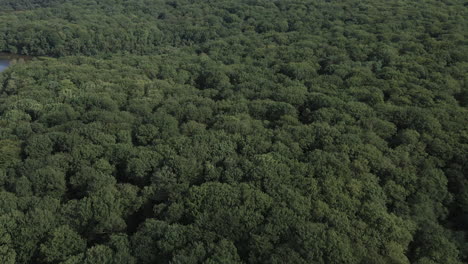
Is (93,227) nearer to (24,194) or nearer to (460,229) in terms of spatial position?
(24,194)

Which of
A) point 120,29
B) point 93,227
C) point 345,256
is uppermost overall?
point 345,256

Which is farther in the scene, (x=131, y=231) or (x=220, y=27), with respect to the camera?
(x=220, y=27)

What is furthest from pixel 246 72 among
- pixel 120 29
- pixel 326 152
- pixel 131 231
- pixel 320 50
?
pixel 120 29

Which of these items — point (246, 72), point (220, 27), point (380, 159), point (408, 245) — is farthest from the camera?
point (220, 27)

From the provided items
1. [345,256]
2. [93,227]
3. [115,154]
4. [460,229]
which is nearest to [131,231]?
[93,227]

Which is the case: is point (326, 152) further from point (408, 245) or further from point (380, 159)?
point (408, 245)

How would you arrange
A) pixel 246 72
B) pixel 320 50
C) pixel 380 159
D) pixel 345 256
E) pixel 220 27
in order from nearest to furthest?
pixel 345 256
pixel 380 159
pixel 246 72
pixel 320 50
pixel 220 27

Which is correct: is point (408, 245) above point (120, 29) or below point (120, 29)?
above
